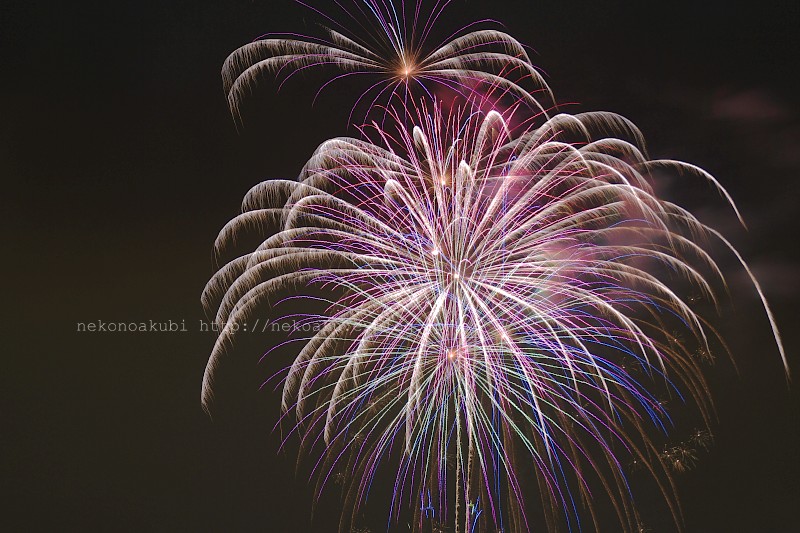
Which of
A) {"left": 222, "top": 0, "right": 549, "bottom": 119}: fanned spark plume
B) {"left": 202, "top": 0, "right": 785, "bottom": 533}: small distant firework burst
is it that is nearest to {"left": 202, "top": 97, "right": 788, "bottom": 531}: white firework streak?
{"left": 202, "top": 0, "right": 785, "bottom": 533}: small distant firework burst

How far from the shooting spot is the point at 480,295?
23.5ft

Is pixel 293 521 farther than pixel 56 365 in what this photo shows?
No

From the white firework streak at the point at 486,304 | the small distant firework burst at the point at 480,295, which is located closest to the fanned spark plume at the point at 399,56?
the small distant firework burst at the point at 480,295

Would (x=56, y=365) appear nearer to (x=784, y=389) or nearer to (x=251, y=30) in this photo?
(x=251, y=30)

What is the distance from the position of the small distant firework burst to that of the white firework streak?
0.07 ft

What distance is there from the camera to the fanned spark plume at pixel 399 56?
7.46 m

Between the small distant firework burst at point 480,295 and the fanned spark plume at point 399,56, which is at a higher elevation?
the fanned spark plume at point 399,56

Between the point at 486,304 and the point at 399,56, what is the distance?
320 cm

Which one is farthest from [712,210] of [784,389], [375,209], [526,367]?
[375,209]

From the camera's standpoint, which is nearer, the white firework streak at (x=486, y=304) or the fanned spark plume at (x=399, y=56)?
the white firework streak at (x=486, y=304)

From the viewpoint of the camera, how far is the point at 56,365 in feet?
27.7

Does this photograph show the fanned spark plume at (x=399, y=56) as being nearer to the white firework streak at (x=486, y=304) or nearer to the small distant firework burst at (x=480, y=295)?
the small distant firework burst at (x=480, y=295)

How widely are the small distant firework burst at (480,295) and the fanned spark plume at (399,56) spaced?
3 centimetres

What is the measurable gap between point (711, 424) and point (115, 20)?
365 inches
